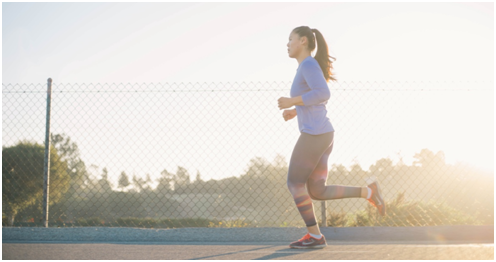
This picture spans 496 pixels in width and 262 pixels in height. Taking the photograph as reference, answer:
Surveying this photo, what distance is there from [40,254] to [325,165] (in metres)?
1.99

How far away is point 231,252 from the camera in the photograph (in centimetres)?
290

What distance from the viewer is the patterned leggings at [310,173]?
2.75m

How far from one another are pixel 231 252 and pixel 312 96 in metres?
1.22

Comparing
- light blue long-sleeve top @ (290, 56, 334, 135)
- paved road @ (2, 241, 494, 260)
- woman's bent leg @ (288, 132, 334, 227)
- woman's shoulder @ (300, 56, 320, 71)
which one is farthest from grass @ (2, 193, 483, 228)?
woman's shoulder @ (300, 56, 320, 71)

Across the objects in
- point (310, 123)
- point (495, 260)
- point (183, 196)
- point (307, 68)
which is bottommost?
point (495, 260)

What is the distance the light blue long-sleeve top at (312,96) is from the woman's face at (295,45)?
0.36 ft

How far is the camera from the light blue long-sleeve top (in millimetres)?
2691

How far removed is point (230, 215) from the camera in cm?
477

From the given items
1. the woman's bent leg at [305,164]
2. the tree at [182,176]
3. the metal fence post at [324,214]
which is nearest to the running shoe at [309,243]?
the woman's bent leg at [305,164]

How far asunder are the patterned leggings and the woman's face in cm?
60

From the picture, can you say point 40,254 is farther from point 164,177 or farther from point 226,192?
point 226,192

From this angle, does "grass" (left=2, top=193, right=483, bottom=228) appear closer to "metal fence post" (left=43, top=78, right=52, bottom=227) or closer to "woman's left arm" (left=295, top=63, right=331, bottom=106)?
"metal fence post" (left=43, top=78, right=52, bottom=227)

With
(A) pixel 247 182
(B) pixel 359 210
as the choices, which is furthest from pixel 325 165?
(B) pixel 359 210

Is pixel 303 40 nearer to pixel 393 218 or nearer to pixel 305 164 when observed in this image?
pixel 305 164
